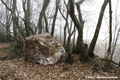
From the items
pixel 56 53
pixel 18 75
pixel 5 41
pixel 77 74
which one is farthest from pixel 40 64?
pixel 5 41

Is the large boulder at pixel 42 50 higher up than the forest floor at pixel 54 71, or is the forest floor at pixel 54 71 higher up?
the large boulder at pixel 42 50

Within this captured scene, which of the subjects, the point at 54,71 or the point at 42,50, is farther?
the point at 42,50

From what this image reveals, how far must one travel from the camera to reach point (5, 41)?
11.7m

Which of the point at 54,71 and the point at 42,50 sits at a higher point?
the point at 42,50

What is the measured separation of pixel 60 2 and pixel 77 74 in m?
6.00

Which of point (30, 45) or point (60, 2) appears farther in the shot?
point (60, 2)

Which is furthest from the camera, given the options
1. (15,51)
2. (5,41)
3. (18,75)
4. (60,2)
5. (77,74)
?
(5,41)

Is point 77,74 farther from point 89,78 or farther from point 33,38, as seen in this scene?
point 33,38

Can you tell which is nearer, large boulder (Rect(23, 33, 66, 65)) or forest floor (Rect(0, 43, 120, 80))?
forest floor (Rect(0, 43, 120, 80))

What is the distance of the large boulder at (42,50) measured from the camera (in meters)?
5.25

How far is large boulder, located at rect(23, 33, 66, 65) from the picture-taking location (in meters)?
5.25

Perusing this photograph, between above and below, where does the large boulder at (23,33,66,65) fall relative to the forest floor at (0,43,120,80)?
above

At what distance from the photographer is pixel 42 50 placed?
529cm

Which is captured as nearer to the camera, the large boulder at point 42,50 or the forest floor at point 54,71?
the forest floor at point 54,71
